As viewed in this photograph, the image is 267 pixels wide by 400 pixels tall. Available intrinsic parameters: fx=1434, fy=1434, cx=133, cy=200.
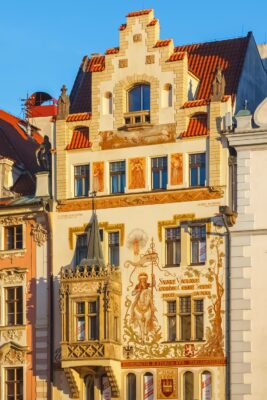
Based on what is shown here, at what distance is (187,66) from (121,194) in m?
5.76

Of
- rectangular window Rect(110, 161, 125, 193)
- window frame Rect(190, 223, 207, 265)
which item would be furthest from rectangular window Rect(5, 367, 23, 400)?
window frame Rect(190, 223, 207, 265)

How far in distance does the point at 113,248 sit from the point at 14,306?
4.79m

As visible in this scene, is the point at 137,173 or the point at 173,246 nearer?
the point at 173,246

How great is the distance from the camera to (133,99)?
5628cm

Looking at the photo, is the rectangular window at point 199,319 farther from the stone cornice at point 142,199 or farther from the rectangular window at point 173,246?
the stone cornice at point 142,199

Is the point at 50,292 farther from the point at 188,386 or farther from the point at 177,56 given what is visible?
the point at 177,56

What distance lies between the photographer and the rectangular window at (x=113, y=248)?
55.0 m

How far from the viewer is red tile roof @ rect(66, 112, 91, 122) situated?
56938 mm

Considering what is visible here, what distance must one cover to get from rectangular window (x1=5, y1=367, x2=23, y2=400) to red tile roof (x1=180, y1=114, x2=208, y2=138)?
11251mm

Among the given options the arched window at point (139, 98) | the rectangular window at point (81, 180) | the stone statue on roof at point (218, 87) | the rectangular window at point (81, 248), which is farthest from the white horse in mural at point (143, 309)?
the stone statue on roof at point (218, 87)

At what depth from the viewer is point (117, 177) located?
183 feet

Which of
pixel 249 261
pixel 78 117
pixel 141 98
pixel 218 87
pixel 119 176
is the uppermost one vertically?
pixel 218 87

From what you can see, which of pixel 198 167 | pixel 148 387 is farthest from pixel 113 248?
pixel 148 387

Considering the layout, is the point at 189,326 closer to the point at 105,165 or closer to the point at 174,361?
the point at 174,361
